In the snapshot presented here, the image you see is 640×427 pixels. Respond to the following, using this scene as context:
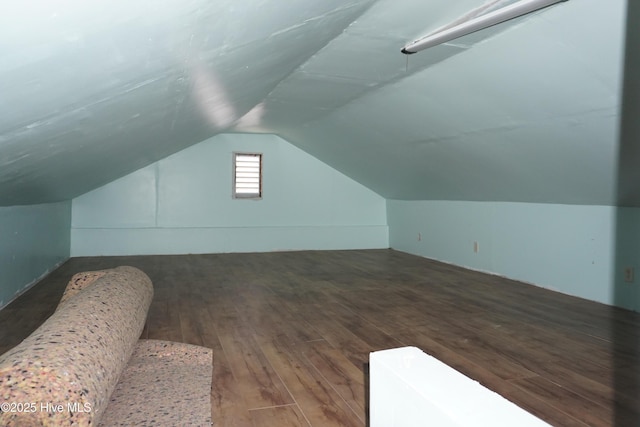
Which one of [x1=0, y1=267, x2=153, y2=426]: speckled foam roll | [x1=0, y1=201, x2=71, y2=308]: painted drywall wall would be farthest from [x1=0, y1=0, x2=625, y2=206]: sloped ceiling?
[x1=0, y1=267, x2=153, y2=426]: speckled foam roll

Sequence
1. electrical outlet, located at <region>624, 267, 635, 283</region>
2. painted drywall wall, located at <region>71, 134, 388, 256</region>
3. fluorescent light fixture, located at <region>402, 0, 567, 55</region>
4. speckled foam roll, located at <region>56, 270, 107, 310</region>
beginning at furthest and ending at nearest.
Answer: painted drywall wall, located at <region>71, 134, 388, 256</region> → electrical outlet, located at <region>624, 267, 635, 283</region> → speckled foam roll, located at <region>56, 270, 107, 310</region> → fluorescent light fixture, located at <region>402, 0, 567, 55</region>

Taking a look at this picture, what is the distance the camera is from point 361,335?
308cm

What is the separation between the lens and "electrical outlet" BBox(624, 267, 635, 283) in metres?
3.80

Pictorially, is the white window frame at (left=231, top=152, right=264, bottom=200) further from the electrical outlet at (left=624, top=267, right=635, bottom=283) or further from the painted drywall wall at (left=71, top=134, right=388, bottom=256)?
the electrical outlet at (left=624, top=267, right=635, bottom=283)

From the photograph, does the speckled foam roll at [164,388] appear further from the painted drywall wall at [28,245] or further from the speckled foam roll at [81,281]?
the painted drywall wall at [28,245]

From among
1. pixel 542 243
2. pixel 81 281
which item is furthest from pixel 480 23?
pixel 542 243

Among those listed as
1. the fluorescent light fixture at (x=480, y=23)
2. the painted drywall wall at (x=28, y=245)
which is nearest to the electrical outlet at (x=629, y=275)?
the fluorescent light fixture at (x=480, y=23)

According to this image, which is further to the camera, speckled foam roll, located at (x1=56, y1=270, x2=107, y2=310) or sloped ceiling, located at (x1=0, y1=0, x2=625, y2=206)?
speckled foam roll, located at (x1=56, y1=270, x2=107, y2=310)

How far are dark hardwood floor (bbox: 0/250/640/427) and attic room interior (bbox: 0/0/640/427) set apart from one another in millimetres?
20

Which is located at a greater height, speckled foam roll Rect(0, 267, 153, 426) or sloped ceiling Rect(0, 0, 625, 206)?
sloped ceiling Rect(0, 0, 625, 206)

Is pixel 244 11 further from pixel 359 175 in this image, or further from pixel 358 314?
pixel 359 175

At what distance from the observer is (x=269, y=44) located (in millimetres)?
2527

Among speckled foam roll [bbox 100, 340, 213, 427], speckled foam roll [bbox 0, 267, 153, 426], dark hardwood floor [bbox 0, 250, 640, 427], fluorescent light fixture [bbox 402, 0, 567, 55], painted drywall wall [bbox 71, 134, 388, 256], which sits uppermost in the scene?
fluorescent light fixture [bbox 402, 0, 567, 55]

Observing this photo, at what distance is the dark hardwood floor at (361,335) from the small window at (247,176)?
7.61 feet
